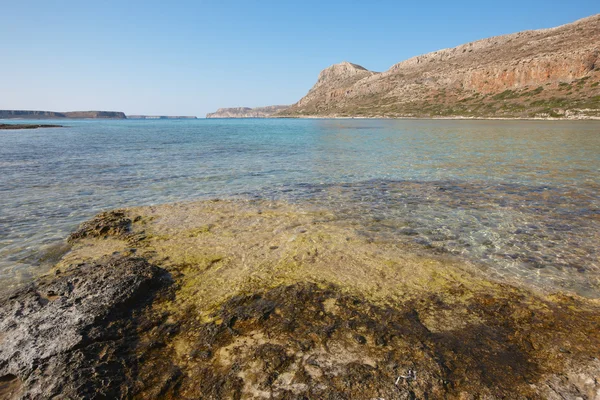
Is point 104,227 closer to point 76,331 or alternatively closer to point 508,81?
point 76,331

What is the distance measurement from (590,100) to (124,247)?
10960cm

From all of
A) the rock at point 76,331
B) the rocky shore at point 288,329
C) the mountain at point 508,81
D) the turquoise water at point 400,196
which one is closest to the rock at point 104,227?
the turquoise water at point 400,196

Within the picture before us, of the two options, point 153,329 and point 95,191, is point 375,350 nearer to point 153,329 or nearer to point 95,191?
point 153,329

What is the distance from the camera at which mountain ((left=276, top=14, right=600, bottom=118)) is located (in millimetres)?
88750

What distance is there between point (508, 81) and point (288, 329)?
14054 centimetres

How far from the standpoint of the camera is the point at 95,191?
44.8 ft

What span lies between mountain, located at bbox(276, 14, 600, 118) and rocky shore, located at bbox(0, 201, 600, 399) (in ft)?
310

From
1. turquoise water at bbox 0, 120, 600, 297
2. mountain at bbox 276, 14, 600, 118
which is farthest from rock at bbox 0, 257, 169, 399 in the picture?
mountain at bbox 276, 14, 600, 118

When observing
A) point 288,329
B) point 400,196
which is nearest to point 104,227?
point 288,329

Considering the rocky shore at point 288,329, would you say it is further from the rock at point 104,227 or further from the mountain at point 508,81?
the mountain at point 508,81

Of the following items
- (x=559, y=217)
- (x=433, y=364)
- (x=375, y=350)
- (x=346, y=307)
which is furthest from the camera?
(x=559, y=217)

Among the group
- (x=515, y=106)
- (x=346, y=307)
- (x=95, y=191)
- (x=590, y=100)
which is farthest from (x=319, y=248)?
(x=515, y=106)

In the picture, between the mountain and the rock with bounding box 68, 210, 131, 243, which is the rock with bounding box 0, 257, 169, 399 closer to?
the rock with bounding box 68, 210, 131, 243

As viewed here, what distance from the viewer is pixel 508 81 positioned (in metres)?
114
